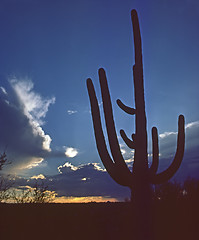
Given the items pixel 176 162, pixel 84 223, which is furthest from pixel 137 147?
pixel 84 223

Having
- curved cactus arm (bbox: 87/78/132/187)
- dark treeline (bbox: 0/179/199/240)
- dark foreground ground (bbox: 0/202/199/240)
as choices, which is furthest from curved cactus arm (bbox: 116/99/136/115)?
dark foreground ground (bbox: 0/202/199/240)

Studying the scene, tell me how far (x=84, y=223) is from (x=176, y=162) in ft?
17.5

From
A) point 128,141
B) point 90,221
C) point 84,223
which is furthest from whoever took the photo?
point 90,221

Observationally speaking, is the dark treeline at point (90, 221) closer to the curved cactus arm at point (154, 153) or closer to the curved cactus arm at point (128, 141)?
the curved cactus arm at point (154, 153)

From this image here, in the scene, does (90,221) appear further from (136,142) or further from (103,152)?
(136,142)

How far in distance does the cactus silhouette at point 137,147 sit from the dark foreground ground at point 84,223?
3095 millimetres

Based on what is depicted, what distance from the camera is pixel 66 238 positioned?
8.35 m

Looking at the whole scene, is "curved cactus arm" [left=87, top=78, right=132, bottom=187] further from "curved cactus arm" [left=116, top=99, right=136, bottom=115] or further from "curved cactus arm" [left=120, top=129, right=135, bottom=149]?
"curved cactus arm" [left=116, top=99, right=136, bottom=115]

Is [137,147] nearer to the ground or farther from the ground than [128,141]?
nearer to the ground

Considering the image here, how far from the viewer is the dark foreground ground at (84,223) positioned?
336 inches

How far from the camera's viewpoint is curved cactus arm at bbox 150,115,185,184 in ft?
18.9

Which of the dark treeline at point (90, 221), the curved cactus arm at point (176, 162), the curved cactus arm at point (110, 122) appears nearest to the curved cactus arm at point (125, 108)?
the curved cactus arm at point (110, 122)

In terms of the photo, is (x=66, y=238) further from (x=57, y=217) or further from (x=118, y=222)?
(x=118, y=222)

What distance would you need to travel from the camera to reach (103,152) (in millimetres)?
5816
